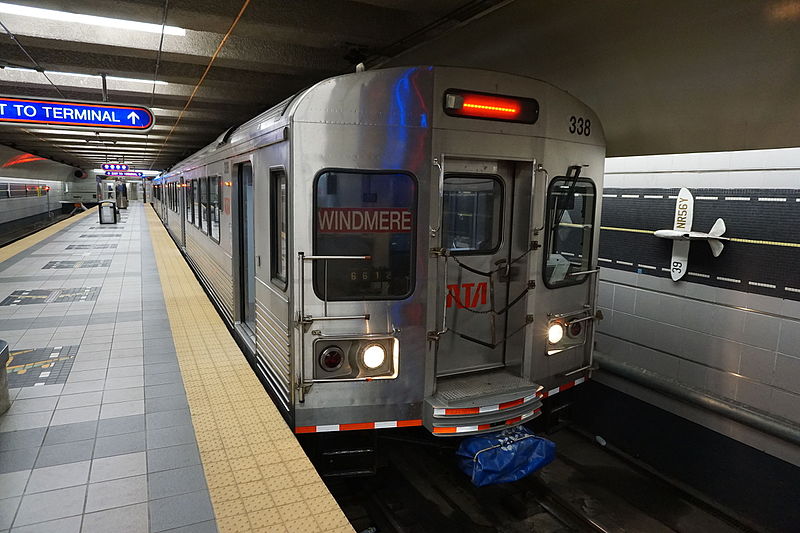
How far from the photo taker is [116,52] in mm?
7051

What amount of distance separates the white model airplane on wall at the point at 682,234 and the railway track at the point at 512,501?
2419 millimetres

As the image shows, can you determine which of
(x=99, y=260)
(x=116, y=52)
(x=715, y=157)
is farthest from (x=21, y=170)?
(x=715, y=157)

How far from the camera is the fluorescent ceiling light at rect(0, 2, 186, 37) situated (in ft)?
19.8

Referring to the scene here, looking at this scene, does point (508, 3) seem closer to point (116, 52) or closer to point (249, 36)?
point (249, 36)

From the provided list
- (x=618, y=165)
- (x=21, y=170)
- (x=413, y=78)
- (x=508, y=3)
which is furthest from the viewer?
(x=21, y=170)

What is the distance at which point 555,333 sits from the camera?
471cm

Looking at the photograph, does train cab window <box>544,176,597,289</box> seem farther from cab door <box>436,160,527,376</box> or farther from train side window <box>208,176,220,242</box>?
train side window <box>208,176,220,242</box>

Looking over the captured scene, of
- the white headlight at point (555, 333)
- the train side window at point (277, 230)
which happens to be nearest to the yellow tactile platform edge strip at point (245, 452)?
the train side window at point (277, 230)

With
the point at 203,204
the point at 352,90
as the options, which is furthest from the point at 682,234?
the point at 203,204

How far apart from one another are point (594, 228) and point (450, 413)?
2.25 metres

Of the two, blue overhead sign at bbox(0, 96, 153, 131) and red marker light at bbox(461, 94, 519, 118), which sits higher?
blue overhead sign at bbox(0, 96, 153, 131)

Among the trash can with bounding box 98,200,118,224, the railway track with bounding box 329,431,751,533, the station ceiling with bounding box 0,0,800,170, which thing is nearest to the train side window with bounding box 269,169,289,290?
the railway track with bounding box 329,431,751,533

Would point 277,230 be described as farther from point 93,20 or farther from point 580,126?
point 93,20

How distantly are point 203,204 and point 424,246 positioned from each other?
22.1 ft
